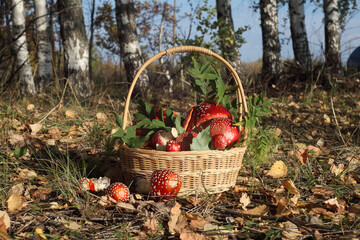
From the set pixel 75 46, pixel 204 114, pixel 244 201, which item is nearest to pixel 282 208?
pixel 244 201

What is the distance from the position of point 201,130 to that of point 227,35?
4776mm

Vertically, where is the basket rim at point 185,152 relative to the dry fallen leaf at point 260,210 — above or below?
above

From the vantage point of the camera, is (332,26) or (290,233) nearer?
(290,233)

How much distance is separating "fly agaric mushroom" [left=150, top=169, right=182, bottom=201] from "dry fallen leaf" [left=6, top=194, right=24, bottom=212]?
73 cm

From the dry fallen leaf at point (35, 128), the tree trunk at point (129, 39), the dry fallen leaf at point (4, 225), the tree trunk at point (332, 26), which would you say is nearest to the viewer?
the dry fallen leaf at point (4, 225)

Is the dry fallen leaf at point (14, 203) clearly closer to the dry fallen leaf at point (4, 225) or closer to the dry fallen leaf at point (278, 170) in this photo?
the dry fallen leaf at point (4, 225)

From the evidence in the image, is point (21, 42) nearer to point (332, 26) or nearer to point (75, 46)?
point (75, 46)

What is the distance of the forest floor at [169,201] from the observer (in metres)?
1.55

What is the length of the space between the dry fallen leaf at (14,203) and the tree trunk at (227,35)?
190 inches

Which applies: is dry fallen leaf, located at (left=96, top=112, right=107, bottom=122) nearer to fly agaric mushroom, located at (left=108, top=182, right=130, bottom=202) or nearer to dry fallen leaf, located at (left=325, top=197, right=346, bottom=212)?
fly agaric mushroom, located at (left=108, top=182, right=130, bottom=202)

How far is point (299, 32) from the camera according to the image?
755 centimetres

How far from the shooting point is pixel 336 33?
7551 mm

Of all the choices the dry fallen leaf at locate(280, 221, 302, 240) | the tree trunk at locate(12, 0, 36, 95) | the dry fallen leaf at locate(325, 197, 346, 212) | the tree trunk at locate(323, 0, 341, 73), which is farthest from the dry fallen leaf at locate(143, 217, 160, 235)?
the tree trunk at locate(323, 0, 341, 73)

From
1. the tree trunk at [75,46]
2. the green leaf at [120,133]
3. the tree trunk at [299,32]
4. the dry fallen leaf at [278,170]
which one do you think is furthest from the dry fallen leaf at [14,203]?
the tree trunk at [299,32]
